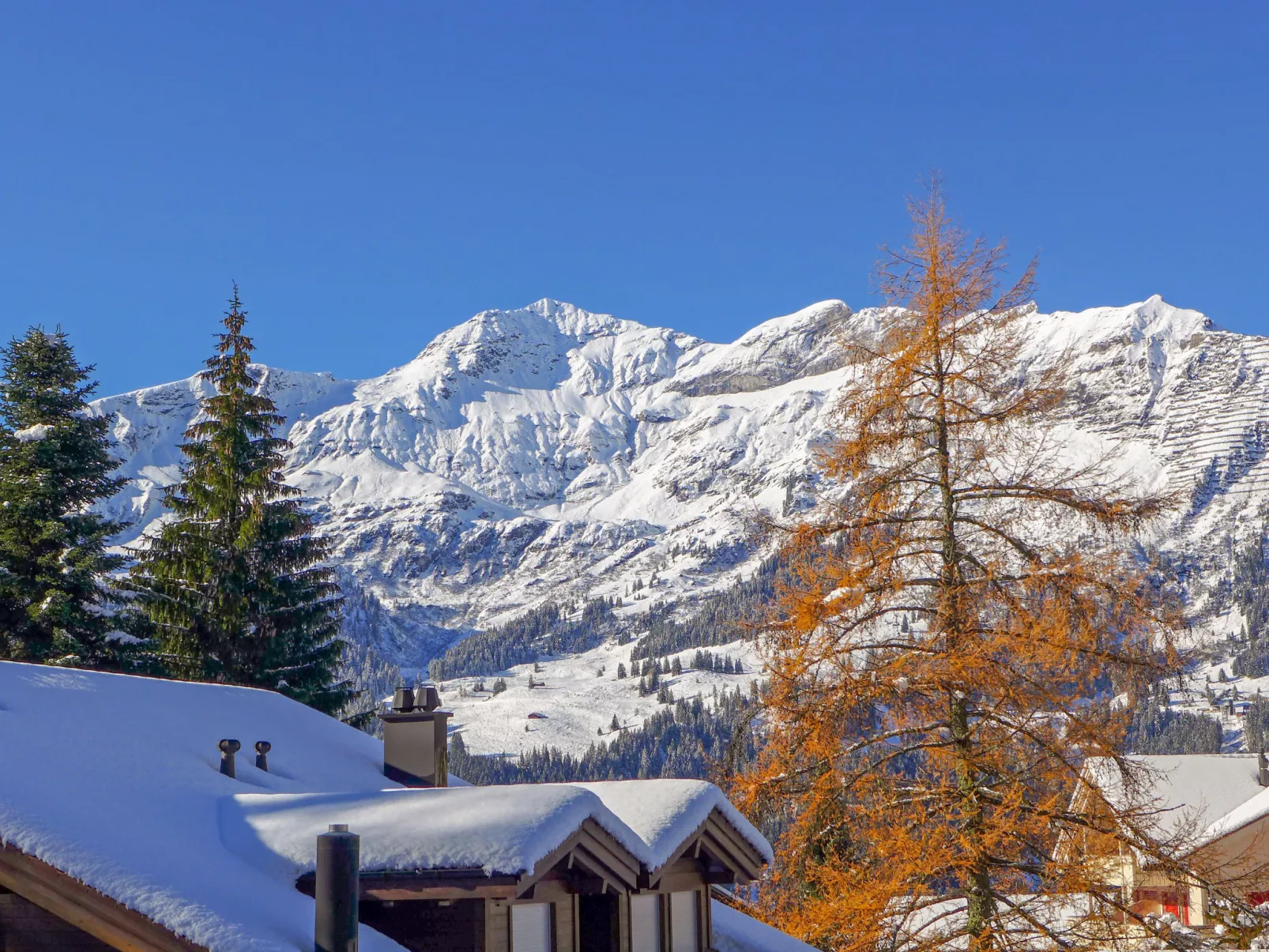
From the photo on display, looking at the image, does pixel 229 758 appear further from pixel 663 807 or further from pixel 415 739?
pixel 663 807

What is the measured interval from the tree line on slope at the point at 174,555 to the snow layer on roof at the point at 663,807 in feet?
63.8

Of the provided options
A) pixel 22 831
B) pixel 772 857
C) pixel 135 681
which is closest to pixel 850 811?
pixel 772 857

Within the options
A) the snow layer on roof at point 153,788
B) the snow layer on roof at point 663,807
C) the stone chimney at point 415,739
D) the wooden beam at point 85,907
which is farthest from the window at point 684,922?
the wooden beam at point 85,907

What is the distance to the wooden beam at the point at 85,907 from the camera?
854 centimetres

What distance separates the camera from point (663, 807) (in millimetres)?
12672

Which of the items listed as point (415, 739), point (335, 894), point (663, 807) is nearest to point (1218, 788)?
point (415, 739)

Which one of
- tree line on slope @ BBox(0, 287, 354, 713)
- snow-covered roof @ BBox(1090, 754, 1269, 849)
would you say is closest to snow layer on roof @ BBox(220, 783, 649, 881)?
tree line on slope @ BBox(0, 287, 354, 713)

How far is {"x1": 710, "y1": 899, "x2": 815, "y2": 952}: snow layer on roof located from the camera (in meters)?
15.1

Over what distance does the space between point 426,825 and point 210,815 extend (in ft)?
6.10

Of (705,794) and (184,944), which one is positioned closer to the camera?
(184,944)

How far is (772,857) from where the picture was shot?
1434 cm

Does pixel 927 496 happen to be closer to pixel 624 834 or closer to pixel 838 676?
pixel 838 676

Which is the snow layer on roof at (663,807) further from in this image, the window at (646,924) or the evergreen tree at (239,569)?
the evergreen tree at (239,569)

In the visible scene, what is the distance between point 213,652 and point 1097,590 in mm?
24568
